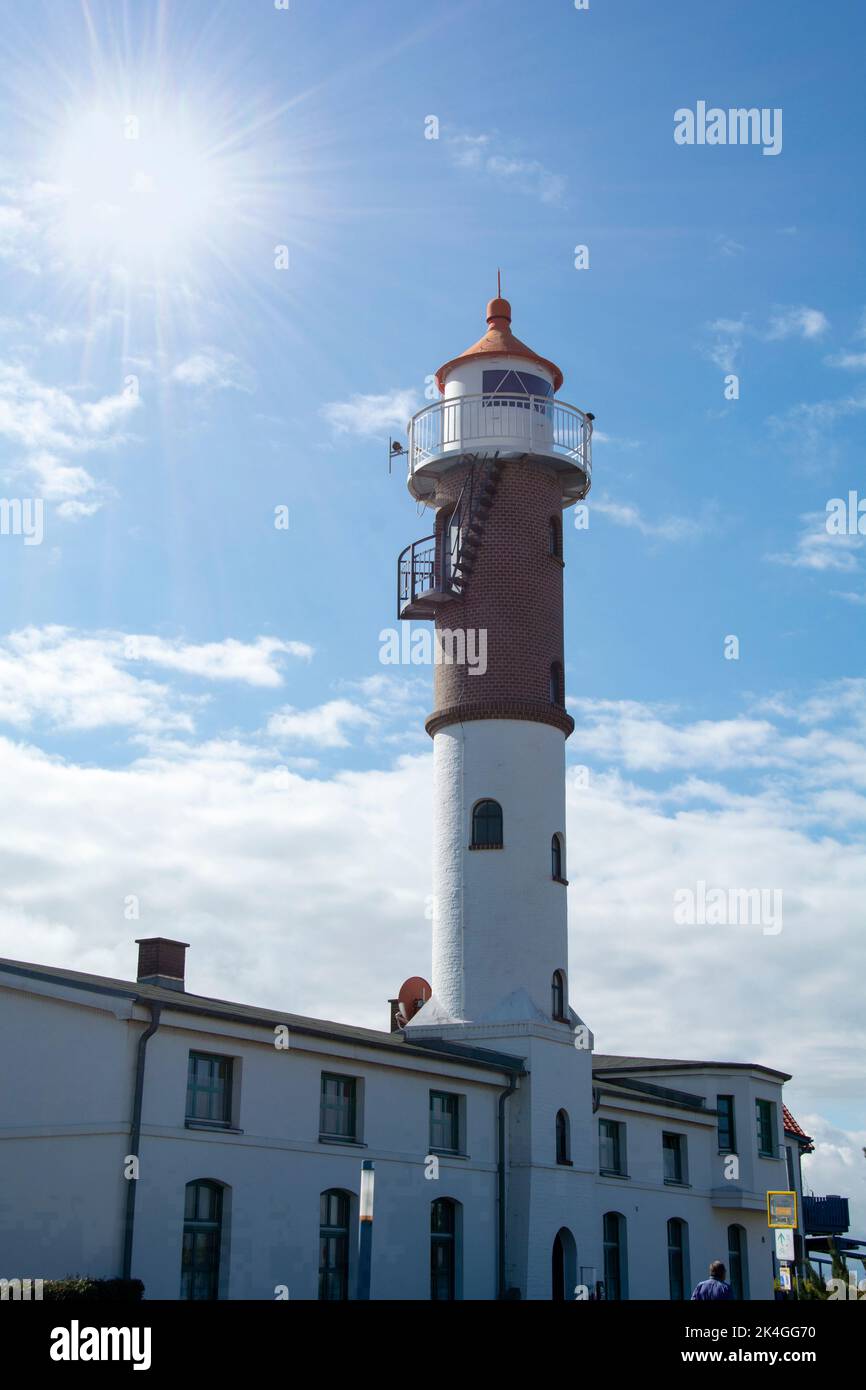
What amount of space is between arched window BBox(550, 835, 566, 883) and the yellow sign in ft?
45.2

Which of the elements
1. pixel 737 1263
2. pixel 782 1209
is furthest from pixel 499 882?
pixel 737 1263

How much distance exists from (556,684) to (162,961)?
11898mm

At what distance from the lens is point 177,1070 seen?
83.1 ft

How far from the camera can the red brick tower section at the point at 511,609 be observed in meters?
36.9

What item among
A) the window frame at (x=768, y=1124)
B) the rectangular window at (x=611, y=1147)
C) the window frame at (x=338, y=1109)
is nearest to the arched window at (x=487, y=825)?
the rectangular window at (x=611, y=1147)

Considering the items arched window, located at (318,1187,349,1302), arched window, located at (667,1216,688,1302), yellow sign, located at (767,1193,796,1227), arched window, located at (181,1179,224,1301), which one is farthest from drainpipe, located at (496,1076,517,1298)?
yellow sign, located at (767,1193,796,1227)

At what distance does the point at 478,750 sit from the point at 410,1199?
10.9 meters

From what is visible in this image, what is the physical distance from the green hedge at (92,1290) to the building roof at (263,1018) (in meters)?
4.18

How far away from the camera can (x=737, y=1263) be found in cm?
4166

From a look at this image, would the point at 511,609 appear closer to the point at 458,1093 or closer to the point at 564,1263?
the point at 458,1093

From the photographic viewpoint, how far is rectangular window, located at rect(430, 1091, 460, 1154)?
31469 mm

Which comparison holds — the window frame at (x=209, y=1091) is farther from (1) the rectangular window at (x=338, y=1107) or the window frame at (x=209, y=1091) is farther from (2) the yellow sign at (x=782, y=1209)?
(2) the yellow sign at (x=782, y=1209)
